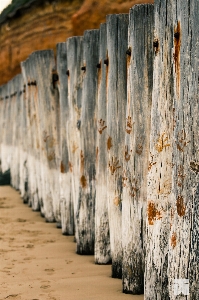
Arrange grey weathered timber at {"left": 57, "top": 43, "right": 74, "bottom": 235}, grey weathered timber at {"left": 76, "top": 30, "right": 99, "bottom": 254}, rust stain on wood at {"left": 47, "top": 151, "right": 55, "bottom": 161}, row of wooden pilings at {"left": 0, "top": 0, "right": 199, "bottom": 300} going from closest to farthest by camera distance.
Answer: row of wooden pilings at {"left": 0, "top": 0, "right": 199, "bottom": 300} < grey weathered timber at {"left": 76, "top": 30, "right": 99, "bottom": 254} < grey weathered timber at {"left": 57, "top": 43, "right": 74, "bottom": 235} < rust stain on wood at {"left": 47, "top": 151, "right": 55, "bottom": 161}

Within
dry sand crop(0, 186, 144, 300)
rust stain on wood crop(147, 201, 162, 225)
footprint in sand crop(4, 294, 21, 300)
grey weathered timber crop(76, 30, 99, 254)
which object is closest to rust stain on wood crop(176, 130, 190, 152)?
rust stain on wood crop(147, 201, 162, 225)

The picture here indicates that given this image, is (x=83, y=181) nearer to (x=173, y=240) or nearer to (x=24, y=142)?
(x=173, y=240)

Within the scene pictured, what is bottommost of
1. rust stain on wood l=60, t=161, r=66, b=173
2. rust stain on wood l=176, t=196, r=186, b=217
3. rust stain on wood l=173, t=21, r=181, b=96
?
rust stain on wood l=176, t=196, r=186, b=217

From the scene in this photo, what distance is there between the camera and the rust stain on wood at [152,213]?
13.5 feet

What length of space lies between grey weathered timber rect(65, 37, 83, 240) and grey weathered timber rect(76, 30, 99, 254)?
5.7 inches

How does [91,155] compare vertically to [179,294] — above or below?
above

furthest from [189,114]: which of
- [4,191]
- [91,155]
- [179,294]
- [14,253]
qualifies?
[4,191]

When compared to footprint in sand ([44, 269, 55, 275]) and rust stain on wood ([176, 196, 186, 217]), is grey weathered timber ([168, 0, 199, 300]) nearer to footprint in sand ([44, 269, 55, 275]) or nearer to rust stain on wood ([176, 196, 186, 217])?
rust stain on wood ([176, 196, 186, 217])

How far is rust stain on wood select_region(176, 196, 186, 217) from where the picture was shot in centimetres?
360

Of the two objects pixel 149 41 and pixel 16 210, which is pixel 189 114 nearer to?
pixel 149 41

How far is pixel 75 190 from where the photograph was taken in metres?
6.23

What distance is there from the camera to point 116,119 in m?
5.08

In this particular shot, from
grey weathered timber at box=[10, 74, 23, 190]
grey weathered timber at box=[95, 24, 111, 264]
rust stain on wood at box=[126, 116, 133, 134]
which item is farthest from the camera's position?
grey weathered timber at box=[10, 74, 23, 190]

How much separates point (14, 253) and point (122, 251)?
159cm
